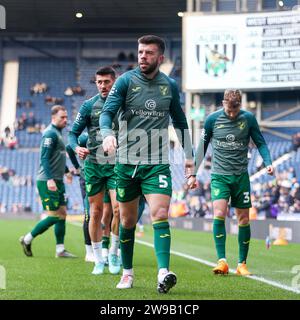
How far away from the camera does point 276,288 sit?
810 cm

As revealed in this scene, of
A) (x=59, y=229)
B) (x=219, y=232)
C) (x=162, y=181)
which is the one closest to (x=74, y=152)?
(x=59, y=229)

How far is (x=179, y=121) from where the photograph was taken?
790 centimetres

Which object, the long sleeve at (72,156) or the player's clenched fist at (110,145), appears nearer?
the player's clenched fist at (110,145)

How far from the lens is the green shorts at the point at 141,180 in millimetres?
7566

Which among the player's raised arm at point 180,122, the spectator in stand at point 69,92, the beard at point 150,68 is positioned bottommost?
the player's raised arm at point 180,122

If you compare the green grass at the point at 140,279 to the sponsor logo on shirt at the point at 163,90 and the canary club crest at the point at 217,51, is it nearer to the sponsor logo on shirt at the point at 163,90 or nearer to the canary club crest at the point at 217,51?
the sponsor logo on shirt at the point at 163,90

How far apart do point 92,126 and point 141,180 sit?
2435mm

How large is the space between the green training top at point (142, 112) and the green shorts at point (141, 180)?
0.06 meters

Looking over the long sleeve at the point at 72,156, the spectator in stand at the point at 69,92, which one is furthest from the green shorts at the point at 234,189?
the spectator in stand at the point at 69,92

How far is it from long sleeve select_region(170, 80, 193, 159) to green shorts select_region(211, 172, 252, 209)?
234 centimetres

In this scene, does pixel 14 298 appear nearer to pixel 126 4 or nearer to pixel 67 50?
pixel 126 4

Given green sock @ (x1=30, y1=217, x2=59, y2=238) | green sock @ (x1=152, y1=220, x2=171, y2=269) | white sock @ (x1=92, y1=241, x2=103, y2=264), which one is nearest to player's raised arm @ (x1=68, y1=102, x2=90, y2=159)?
white sock @ (x1=92, y1=241, x2=103, y2=264)

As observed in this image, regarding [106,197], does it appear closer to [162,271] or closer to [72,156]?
[72,156]
